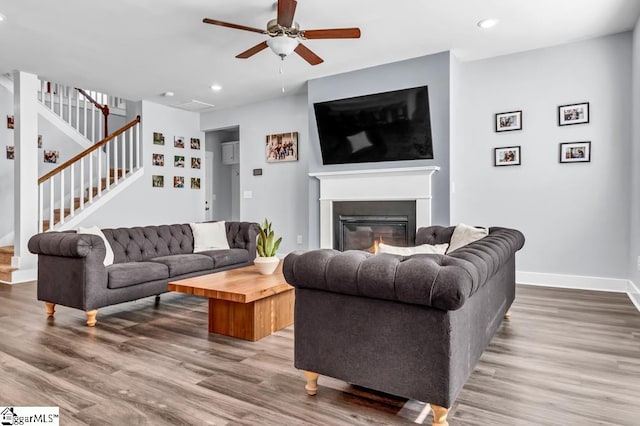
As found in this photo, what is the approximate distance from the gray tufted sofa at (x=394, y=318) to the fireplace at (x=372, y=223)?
2.92m

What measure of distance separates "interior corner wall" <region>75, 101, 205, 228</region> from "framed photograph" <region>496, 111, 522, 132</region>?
5.42 meters

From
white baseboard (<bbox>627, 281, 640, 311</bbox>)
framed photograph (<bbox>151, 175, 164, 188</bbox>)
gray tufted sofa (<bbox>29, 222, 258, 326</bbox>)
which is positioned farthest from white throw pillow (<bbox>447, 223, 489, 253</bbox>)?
framed photograph (<bbox>151, 175, 164, 188</bbox>)

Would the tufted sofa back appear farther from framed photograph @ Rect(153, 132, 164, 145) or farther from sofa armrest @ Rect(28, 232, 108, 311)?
framed photograph @ Rect(153, 132, 164, 145)

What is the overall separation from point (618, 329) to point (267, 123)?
5.53 m

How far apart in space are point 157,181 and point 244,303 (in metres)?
4.99

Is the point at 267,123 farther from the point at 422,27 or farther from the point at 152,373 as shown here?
Result: the point at 152,373

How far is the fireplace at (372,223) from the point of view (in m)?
5.02

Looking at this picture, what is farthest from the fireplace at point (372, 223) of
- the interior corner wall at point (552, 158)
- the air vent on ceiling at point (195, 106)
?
the air vent on ceiling at point (195, 106)

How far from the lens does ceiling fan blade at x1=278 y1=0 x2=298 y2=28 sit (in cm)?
303

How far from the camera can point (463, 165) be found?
17.0ft

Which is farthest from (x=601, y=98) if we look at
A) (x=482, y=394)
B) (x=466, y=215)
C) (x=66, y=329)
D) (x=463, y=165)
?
(x=66, y=329)

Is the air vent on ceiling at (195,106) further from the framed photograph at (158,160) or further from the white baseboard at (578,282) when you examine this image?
the white baseboard at (578,282)

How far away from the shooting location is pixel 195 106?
7.28m

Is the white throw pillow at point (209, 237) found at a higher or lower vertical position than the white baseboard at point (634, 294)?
higher
